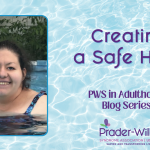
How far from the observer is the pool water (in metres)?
3.54

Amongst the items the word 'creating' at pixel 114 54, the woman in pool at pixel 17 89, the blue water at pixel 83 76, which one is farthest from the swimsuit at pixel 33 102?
the word 'creating' at pixel 114 54

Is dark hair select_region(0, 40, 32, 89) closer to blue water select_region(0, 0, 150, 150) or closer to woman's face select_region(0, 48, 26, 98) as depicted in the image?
woman's face select_region(0, 48, 26, 98)

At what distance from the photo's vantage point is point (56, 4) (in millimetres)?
3574

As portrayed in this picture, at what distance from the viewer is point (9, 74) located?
138 inches

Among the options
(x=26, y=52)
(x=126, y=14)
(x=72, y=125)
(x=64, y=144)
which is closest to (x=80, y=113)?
(x=72, y=125)

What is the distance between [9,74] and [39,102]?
1.53ft

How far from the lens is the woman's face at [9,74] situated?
3488 mm

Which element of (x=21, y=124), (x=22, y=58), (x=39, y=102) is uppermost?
(x=22, y=58)

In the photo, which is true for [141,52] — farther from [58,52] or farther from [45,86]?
[45,86]

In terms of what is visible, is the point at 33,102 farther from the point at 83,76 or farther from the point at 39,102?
the point at 83,76

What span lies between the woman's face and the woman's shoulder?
157 millimetres

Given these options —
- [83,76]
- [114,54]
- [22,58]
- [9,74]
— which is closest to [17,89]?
[9,74]

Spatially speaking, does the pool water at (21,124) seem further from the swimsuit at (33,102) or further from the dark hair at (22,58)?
the dark hair at (22,58)

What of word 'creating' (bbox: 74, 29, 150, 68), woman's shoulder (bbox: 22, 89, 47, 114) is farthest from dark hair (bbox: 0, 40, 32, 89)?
word 'creating' (bbox: 74, 29, 150, 68)
